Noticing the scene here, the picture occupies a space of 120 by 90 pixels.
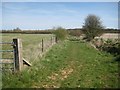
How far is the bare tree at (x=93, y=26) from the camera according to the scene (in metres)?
76.0

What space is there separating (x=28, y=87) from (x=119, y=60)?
9.89 meters

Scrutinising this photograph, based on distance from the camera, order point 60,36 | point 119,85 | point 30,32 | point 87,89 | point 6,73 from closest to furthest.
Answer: point 87,89
point 119,85
point 6,73
point 60,36
point 30,32

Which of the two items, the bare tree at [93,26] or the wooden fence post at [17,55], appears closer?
the wooden fence post at [17,55]

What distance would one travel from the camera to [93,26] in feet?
251

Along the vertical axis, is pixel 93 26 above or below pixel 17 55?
above

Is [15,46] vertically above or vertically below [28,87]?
above

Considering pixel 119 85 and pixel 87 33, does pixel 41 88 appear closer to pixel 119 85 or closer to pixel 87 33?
pixel 119 85

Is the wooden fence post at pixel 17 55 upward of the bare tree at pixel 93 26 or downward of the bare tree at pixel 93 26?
downward

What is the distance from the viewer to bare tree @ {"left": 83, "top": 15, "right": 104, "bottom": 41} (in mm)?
76044

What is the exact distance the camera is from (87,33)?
7606 centimetres

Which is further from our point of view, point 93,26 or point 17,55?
point 93,26

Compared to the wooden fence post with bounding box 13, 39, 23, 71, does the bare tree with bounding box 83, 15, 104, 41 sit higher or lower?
higher

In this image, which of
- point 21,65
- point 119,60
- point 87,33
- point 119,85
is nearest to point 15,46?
point 21,65

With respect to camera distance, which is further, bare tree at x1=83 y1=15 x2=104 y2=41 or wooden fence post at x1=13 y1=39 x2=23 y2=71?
bare tree at x1=83 y1=15 x2=104 y2=41
